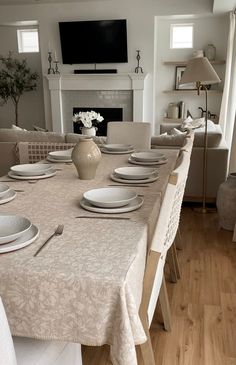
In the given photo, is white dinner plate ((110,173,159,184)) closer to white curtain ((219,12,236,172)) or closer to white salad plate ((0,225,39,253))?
white salad plate ((0,225,39,253))

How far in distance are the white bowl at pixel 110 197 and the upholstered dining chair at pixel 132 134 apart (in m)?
1.72

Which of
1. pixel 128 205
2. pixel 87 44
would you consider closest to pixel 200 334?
pixel 128 205

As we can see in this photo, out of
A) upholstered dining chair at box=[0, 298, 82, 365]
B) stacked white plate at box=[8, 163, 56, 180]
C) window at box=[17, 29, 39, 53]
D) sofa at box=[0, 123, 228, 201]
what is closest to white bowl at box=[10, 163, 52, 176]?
stacked white plate at box=[8, 163, 56, 180]

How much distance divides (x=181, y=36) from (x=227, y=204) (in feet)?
15.4

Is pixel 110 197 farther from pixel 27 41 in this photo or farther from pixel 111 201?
pixel 27 41

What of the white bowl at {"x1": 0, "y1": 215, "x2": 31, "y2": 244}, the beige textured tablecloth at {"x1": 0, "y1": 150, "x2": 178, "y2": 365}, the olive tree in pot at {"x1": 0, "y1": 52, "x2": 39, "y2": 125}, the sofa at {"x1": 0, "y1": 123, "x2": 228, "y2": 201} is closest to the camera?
the beige textured tablecloth at {"x1": 0, "y1": 150, "x2": 178, "y2": 365}

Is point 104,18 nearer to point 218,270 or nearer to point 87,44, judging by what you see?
point 87,44

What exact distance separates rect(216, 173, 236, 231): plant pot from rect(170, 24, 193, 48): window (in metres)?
4.34

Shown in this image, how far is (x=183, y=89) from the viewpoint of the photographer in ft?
21.9

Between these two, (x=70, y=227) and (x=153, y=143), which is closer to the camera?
(x=70, y=227)

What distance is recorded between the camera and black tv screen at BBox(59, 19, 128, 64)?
21.1 ft

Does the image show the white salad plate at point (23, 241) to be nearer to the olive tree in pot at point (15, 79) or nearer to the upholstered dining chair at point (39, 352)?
the upholstered dining chair at point (39, 352)

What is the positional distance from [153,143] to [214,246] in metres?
1.30

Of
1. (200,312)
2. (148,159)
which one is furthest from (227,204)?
(200,312)
